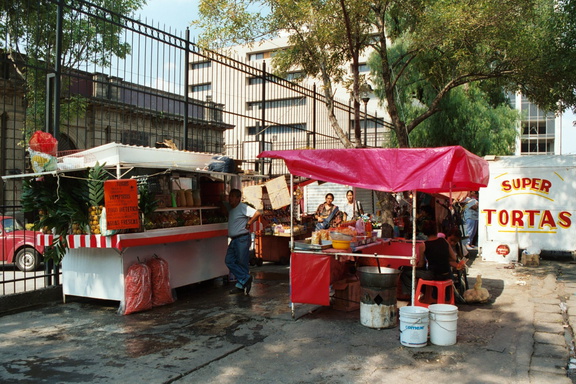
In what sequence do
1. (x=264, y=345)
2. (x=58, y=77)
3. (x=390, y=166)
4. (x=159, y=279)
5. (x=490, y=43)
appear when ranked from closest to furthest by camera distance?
(x=264, y=345)
(x=390, y=166)
(x=159, y=279)
(x=58, y=77)
(x=490, y=43)

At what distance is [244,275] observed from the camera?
8.75m

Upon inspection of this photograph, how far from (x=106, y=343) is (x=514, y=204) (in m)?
11.1

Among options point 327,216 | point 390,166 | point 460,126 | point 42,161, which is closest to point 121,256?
point 42,161

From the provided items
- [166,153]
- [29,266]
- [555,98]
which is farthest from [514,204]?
[29,266]

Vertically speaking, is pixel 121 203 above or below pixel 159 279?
above

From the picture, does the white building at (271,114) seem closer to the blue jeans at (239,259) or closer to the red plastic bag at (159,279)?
the blue jeans at (239,259)

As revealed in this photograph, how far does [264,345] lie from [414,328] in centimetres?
181

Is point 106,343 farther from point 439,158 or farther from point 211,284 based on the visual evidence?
point 439,158

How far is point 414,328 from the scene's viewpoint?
5.77 metres

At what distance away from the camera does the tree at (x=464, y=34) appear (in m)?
11.2

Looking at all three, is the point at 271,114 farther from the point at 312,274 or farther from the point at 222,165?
the point at 312,274

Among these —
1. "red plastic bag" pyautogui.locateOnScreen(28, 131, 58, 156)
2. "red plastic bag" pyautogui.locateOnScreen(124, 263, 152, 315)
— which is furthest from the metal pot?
"red plastic bag" pyautogui.locateOnScreen(28, 131, 58, 156)

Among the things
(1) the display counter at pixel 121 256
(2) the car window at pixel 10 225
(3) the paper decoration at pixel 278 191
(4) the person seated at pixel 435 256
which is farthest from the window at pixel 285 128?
(4) the person seated at pixel 435 256

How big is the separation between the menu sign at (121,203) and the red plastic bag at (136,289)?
2.78 feet
